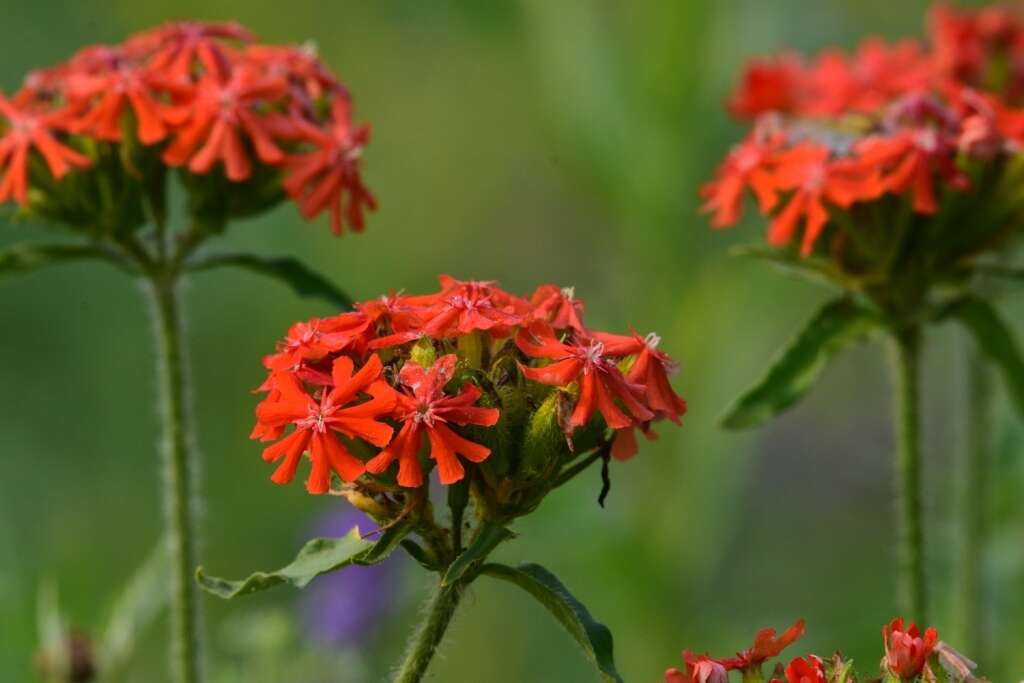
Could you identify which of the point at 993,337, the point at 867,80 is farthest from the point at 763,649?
the point at 867,80

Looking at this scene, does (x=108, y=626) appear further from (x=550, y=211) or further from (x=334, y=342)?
(x=550, y=211)

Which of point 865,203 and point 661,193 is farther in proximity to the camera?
point 661,193

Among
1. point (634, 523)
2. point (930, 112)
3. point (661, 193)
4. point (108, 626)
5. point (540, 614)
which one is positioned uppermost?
point (930, 112)

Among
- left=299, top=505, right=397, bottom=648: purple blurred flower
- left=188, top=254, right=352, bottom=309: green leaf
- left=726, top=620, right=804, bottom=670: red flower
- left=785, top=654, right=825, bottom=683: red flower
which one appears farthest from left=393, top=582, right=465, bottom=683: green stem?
left=299, top=505, right=397, bottom=648: purple blurred flower

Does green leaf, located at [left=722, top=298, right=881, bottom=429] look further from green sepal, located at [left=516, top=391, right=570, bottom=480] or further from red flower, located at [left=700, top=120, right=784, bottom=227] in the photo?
green sepal, located at [left=516, top=391, right=570, bottom=480]

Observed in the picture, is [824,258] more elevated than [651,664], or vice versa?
[824,258]

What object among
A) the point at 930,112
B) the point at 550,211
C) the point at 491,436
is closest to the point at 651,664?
the point at 930,112
